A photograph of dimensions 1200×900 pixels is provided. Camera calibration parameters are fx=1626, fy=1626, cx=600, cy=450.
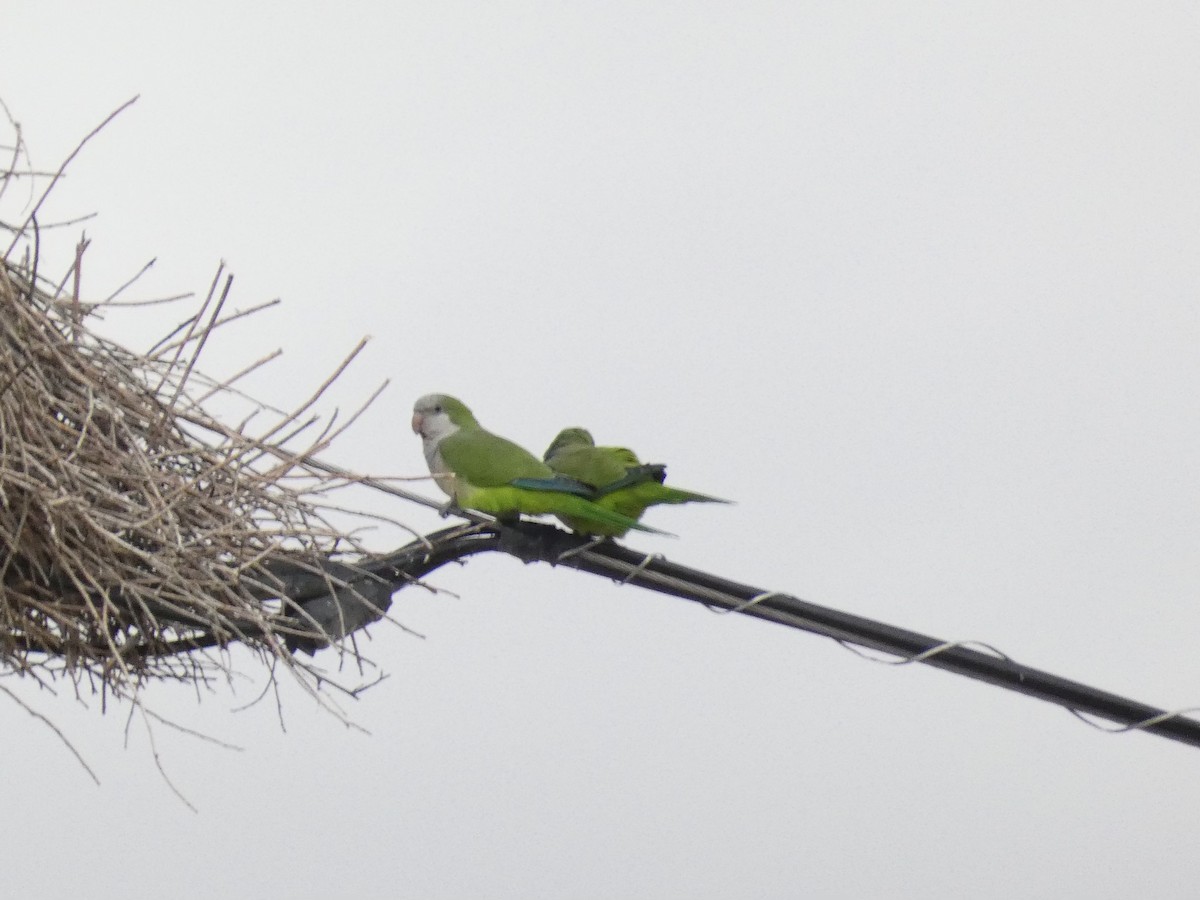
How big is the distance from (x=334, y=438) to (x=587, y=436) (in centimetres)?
113

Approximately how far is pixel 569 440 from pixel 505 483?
465mm

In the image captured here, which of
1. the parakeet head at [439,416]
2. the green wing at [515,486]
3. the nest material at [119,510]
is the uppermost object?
the parakeet head at [439,416]

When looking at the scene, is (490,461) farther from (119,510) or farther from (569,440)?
(119,510)

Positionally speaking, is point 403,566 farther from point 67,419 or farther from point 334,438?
point 67,419

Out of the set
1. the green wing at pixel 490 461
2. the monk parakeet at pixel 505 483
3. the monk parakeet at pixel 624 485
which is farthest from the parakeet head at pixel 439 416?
the monk parakeet at pixel 624 485

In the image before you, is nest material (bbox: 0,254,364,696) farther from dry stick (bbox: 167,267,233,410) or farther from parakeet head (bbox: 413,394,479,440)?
parakeet head (bbox: 413,394,479,440)

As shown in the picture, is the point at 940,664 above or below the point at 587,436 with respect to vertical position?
below

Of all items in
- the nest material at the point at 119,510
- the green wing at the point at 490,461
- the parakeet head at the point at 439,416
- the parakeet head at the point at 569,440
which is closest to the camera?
the nest material at the point at 119,510

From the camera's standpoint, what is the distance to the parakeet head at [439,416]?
469cm

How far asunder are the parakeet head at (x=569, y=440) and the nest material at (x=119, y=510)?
101 centimetres

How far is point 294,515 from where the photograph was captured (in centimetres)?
348

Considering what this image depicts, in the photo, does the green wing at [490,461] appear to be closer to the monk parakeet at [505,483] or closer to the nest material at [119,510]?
the monk parakeet at [505,483]

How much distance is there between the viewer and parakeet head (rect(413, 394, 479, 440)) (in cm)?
469

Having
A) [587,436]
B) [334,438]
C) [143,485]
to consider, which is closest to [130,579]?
[143,485]
